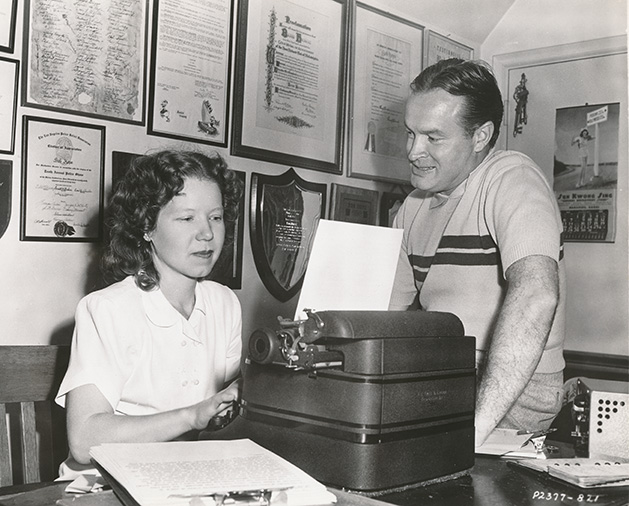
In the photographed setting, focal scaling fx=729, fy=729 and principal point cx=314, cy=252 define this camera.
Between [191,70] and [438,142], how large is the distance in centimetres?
96

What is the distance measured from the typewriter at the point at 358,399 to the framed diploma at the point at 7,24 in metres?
1.30

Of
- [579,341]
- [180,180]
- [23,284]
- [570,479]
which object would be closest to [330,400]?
[570,479]

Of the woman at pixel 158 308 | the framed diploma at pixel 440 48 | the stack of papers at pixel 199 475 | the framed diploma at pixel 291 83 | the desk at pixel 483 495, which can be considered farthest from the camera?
the framed diploma at pixel 440 48

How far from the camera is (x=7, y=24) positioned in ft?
6.59

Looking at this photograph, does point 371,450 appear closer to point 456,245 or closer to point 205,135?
point 456,245

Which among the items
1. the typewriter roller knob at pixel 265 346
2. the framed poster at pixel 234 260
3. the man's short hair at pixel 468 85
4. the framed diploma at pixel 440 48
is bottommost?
the typewriter roller knob at pixel 265 346

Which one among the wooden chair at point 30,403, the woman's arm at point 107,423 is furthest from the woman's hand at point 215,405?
the wooden chair at point 30,403

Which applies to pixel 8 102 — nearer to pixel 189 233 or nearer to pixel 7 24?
pixel 7 24

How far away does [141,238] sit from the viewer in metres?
1.97

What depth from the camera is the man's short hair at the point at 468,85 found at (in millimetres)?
2049

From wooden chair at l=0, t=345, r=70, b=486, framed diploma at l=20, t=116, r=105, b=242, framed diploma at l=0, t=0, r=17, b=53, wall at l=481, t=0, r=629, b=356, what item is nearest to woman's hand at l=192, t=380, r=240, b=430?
wooden chair at l=0, t=345, r=70, b=486

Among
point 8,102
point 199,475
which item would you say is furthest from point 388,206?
point 199,475

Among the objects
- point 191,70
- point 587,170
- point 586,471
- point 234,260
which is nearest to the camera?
point 586,471

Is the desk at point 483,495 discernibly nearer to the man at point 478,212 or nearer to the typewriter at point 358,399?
the typewriter at point 358,399
